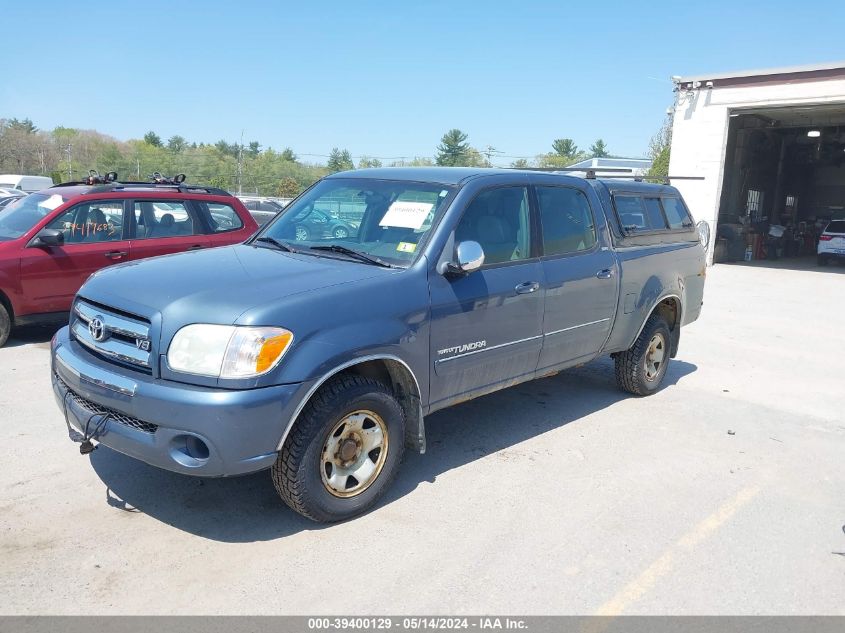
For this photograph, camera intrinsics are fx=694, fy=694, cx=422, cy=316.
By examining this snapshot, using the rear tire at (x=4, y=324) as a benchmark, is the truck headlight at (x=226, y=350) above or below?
above

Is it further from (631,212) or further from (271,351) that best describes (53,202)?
(631,212)

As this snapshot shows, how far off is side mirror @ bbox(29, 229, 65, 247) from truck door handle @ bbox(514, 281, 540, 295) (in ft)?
17.1

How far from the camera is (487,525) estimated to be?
3.86m

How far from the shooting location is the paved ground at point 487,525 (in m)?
3.19

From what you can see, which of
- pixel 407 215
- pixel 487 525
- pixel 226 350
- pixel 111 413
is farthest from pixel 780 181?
pixel 111 413

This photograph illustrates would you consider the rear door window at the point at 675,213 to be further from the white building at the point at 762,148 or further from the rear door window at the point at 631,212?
the white building at the point at 762,148

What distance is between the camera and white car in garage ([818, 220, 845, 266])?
21.9 metres

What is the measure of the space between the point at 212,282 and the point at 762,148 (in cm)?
2679

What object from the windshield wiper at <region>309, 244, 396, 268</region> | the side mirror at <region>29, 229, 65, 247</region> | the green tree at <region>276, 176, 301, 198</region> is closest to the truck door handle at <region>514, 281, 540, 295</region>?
the windshield wiper at <region>309, 244, 396, 268</region>

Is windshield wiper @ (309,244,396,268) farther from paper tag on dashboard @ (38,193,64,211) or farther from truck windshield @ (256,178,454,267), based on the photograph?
paper tag on dashboard @ (38,193,64,211)

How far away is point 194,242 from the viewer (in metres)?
8.17

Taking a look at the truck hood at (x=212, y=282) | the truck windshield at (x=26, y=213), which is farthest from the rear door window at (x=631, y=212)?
the truck windshield at (x=26, y=213)

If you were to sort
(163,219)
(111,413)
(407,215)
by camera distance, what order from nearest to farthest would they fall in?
(111,413) < (407,215) < (163,219)

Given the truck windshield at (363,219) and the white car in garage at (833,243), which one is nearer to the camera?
the truck windshield at (363,219)
